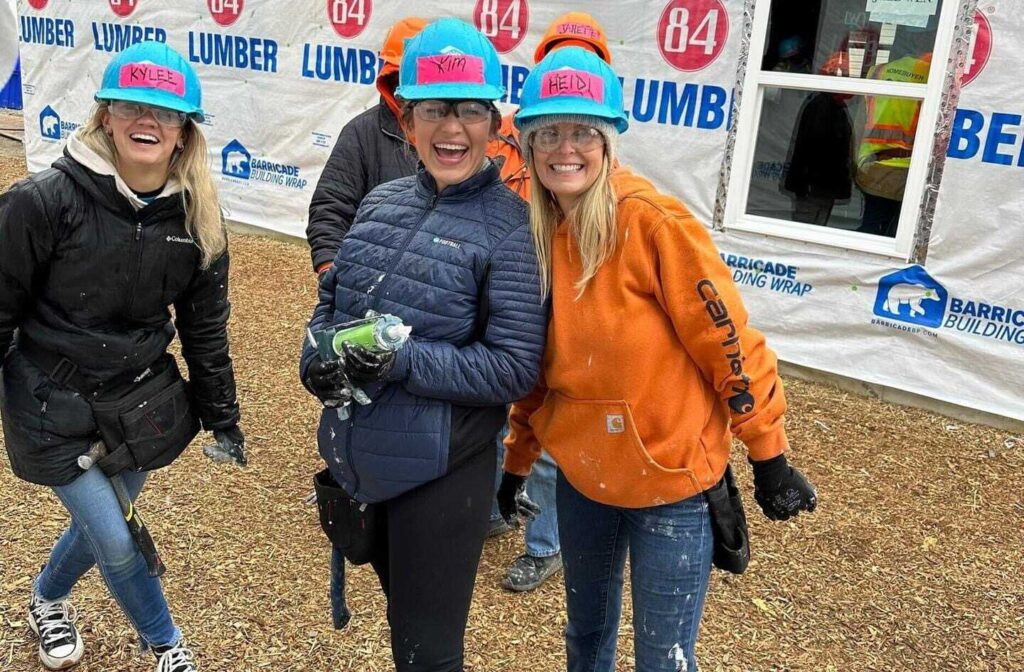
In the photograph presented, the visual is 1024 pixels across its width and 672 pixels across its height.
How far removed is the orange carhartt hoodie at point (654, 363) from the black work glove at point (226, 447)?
1.27 m

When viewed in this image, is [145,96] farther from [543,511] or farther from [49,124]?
[49,124]

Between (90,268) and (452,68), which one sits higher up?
(452,68)

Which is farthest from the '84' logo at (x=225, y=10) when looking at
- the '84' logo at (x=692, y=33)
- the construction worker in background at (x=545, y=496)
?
the construction worker in background at (x=545, y=496)

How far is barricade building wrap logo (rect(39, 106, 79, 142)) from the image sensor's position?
390 inches

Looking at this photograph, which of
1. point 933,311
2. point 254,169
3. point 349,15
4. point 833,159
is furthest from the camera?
point 254,169

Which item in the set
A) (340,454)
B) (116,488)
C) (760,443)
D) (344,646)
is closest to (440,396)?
Answer: (340,454)

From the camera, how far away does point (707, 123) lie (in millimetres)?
5750

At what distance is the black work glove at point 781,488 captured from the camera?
6.87ft

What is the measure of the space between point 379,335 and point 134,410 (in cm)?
103

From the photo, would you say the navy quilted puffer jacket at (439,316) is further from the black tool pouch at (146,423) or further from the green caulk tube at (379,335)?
the black tool pouch at (146,423)

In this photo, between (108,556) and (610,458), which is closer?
(610,458)

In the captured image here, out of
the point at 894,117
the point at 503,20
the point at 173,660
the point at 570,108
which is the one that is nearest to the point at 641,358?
the point at 570,108

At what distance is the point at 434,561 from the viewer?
6.94ft

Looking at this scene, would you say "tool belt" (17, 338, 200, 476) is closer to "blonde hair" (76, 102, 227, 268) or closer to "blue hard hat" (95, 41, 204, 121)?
"blonde hair" (76, 102, 227, 268)
